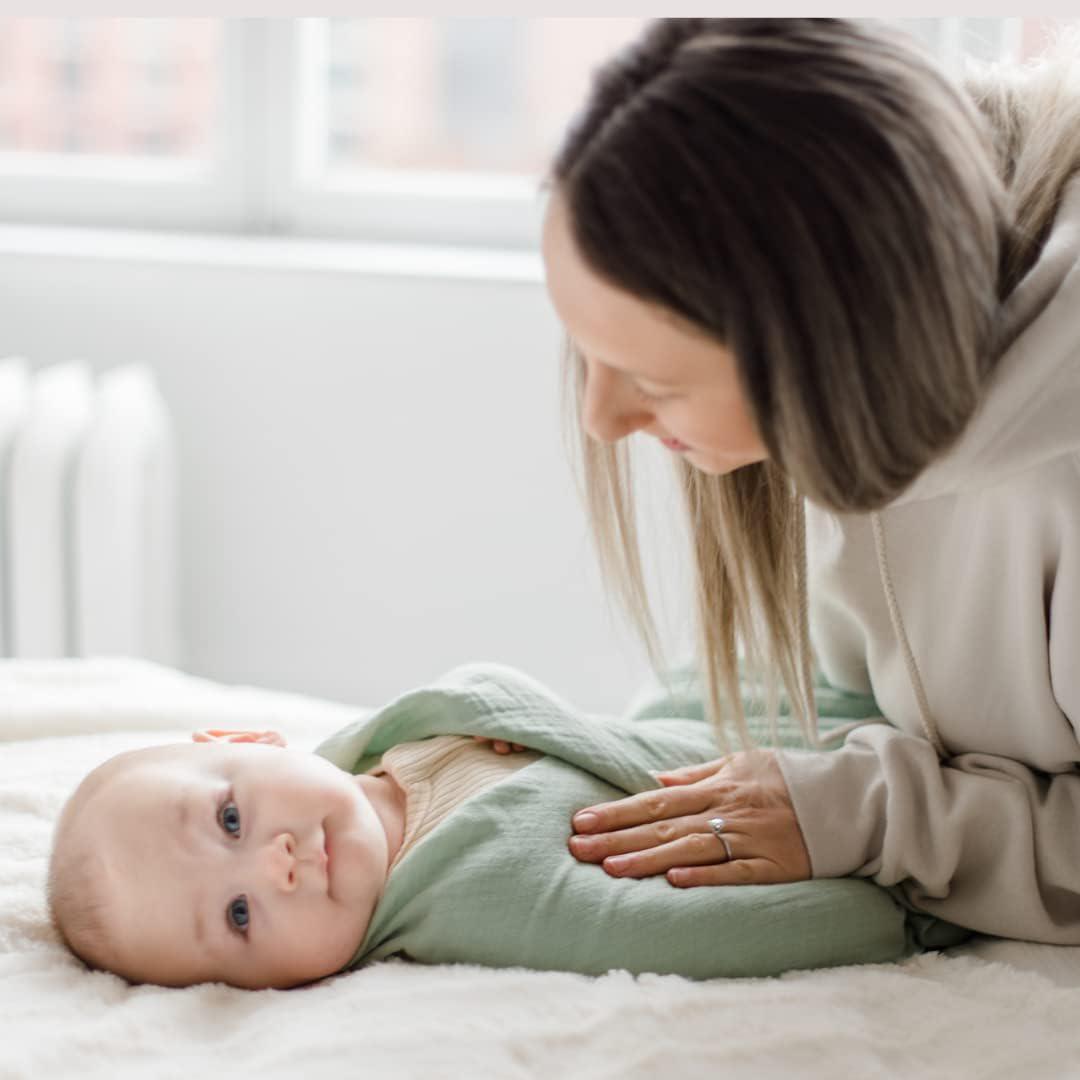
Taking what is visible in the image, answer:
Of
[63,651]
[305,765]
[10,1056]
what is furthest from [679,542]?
[63,651]

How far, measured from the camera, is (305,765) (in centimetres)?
112

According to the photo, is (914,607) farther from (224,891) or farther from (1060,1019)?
(224,891)

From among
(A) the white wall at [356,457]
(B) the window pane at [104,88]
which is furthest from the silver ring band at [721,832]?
(B) the window pane at [104,88]

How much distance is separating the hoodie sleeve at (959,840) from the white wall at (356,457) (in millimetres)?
897

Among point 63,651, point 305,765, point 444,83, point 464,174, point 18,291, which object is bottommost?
point 63,651

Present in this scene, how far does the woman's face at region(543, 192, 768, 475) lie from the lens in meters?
0.85

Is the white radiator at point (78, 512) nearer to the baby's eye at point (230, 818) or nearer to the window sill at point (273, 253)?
the window sill at point (273, 253)

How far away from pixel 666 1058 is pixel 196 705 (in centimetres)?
65

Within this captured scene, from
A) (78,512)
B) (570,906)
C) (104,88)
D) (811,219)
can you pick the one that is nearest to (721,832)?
(570,906)

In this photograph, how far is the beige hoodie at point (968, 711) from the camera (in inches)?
41.7

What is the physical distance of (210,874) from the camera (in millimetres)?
1028

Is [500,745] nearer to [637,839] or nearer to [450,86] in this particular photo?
[637,839]

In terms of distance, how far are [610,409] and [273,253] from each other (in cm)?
126

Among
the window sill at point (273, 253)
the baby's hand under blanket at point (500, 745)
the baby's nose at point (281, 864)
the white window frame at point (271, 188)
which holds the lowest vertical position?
the baby's nose at point (281, 864)
